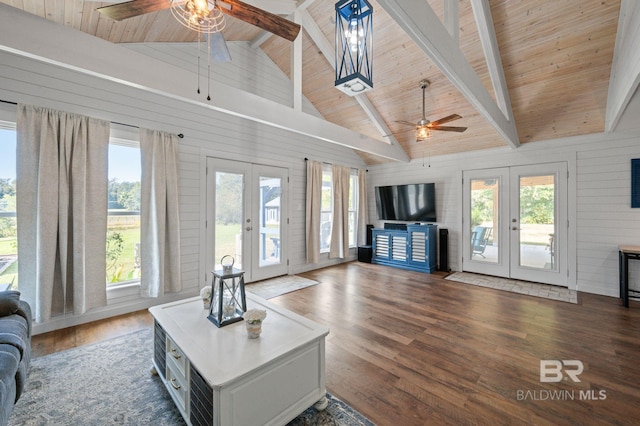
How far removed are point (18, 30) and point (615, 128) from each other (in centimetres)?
671

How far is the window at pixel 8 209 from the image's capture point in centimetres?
278

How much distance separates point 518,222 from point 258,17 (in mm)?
5254

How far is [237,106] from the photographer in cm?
314

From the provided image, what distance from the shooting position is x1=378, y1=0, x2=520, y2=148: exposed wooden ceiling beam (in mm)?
1753

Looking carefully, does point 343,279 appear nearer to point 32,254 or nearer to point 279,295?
point 279,295

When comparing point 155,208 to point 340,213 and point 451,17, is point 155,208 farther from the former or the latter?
point 451,17

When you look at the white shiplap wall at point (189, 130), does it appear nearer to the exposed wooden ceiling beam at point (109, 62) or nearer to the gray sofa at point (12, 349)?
the exposed wooden ceiling beam at point (109, 62)

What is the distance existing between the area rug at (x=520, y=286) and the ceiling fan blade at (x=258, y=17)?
474 centimetres

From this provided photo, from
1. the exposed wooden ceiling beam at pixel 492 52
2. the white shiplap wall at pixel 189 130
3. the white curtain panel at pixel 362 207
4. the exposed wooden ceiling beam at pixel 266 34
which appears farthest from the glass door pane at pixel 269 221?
the exposed wooden ceiling beam at pixel 492 52

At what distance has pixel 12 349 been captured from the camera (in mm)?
1706

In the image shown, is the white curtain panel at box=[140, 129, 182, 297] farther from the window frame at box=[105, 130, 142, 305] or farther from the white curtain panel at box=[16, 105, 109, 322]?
the white curtain panel at box=[16, 105, 109, 322]

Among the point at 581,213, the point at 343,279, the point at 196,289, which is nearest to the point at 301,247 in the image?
the point at 343,279

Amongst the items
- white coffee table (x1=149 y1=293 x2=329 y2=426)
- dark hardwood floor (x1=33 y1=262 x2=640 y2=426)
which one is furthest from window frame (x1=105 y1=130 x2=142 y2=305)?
white coffee table (x1=149 y1=293 x2=329 y2=426)

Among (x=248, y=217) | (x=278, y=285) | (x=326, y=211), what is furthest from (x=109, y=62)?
(x=326, y=211)
